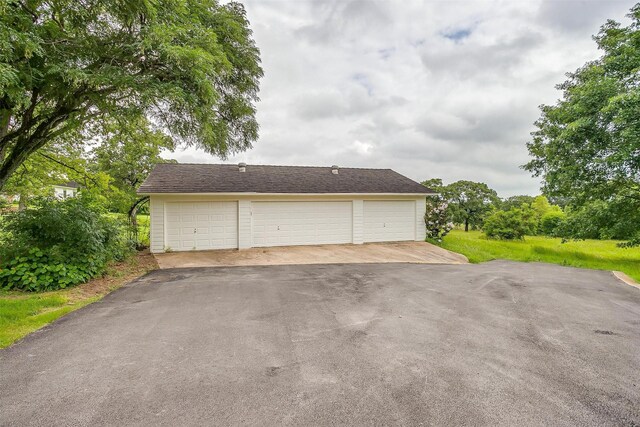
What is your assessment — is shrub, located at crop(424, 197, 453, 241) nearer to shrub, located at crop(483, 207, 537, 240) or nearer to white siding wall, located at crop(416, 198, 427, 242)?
white siding wall, located at crop(416, 198, 427, 242)

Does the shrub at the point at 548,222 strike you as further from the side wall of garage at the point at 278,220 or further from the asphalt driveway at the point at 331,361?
the asphalt driveway at the point at 331,361

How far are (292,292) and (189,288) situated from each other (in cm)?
235

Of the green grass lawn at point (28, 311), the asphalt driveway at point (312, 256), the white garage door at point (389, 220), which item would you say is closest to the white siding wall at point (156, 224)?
the asphalt driveway at point (312, 256)

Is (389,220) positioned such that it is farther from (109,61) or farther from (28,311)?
(28,311)

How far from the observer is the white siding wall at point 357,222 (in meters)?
13.8

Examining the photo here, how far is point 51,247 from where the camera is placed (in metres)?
6.82

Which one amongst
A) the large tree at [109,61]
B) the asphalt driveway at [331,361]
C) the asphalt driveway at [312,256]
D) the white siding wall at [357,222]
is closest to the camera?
the asphalt driveway at [331,361]

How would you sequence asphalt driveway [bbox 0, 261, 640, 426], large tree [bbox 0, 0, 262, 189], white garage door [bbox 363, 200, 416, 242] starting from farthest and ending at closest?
white garage door [bbox 363, 200, 416, 242] < large tree [bbox 0, 0, 262, 189] < asphalt driveway [bbox 0, 261, 640, 426]

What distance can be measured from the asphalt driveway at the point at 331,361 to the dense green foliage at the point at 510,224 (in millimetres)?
13962

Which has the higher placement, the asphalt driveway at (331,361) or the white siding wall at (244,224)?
the white siding wall at (244,224)

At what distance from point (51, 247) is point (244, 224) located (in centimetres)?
626

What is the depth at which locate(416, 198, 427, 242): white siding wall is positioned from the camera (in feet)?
48.2

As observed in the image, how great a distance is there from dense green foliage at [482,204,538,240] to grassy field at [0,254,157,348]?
1996cm

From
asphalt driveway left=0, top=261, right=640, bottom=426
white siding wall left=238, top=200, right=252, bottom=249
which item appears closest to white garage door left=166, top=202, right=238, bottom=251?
white siding wall left=238, top=200, right=252, bottom=249
